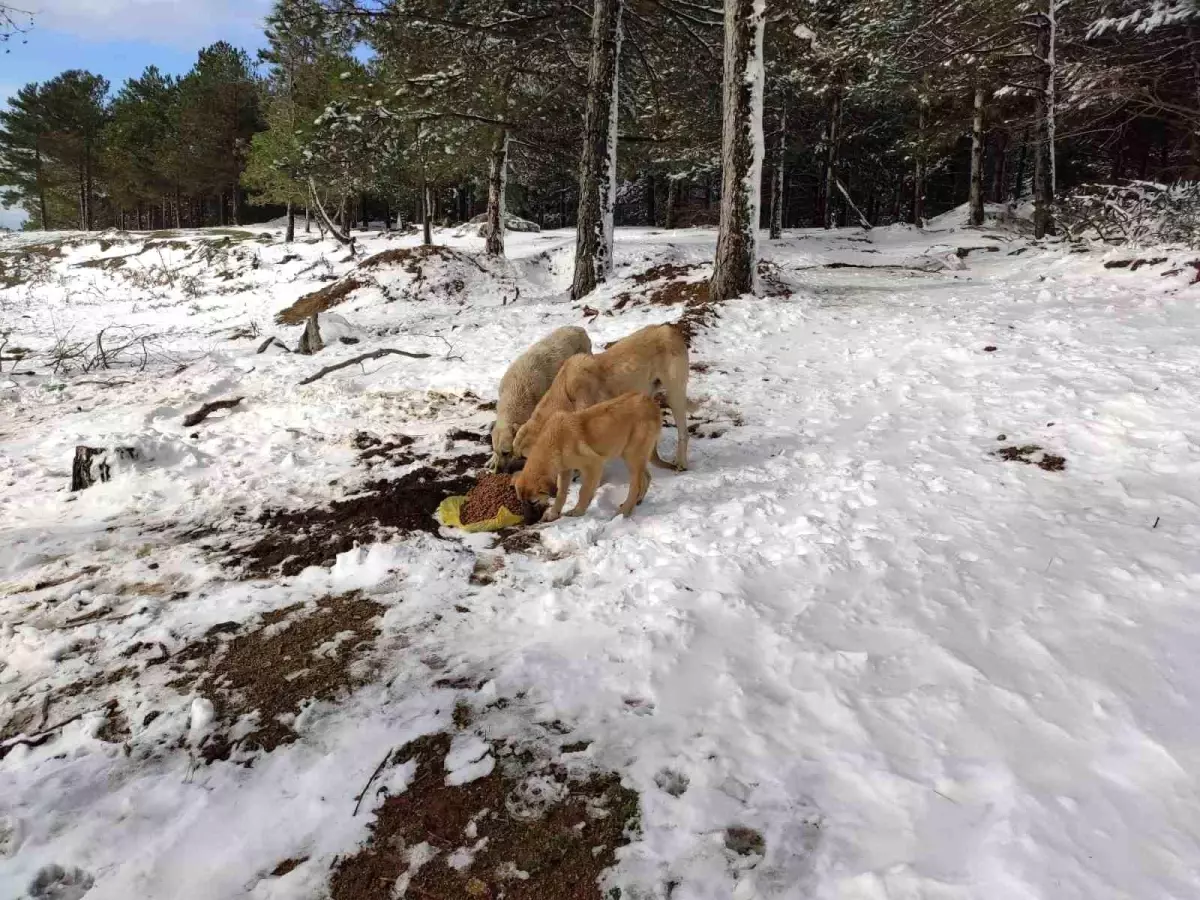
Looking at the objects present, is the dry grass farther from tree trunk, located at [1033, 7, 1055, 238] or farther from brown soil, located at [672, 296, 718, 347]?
tree trunk, located at [1033, 7, 1055, 238]

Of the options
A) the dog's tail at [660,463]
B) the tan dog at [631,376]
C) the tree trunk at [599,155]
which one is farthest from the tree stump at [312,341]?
the dog's tail at [660,463]

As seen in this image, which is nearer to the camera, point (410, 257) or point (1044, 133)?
point (1044, 133)

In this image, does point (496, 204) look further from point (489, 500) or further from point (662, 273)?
point (489, 500)

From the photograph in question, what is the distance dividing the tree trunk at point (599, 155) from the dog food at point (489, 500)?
10.4 meters

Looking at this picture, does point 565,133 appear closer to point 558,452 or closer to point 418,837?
point 558,452

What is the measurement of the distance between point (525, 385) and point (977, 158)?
25265 mm

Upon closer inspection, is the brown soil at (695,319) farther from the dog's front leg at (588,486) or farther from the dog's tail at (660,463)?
the dog's front leg at (588,486)

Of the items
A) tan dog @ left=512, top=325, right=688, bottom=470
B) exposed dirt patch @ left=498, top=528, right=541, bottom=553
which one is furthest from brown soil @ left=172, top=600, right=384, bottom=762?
tan dog @ left=512, top=325, right=688, bottom=470

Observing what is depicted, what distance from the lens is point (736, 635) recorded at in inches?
137

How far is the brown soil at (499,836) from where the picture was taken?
219 centimetres

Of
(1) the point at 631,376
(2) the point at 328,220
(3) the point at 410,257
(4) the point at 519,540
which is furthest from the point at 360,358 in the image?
(2) the point at 328,220

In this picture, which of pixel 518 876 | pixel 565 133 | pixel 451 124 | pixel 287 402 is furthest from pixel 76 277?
pixel 518 876

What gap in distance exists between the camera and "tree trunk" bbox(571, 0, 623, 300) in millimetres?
13562

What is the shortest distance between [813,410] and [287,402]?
23.6 feet
